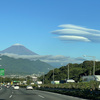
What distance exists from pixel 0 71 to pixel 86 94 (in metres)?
53.3

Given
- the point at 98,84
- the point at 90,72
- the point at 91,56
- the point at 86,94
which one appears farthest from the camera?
the point at 90,72

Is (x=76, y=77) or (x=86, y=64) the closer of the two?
(x=76, y=77)

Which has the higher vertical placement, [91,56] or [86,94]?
[91,56]

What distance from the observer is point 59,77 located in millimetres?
187000

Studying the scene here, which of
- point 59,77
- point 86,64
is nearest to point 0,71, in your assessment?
point 59,77

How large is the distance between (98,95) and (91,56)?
33.4 meters

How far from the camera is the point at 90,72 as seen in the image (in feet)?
456

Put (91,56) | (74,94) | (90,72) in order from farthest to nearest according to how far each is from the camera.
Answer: (90,72)
(91,56)
(74,94)

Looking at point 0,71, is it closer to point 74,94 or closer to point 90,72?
point 74,94

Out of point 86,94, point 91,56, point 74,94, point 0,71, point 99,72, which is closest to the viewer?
point 86,94

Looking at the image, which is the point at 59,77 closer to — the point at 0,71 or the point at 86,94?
the point at 0,71

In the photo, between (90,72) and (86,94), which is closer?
(86,94)

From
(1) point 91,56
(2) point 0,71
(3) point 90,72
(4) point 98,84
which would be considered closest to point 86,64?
(3) point 90,72

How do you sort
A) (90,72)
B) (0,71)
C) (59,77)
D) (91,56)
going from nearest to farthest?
(91,56) < (0,71) < (90,72) < (59,77)
